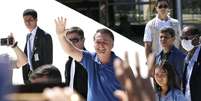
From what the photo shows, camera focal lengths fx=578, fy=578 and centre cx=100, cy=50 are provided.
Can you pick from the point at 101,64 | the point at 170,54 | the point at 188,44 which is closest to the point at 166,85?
the point at 101,64

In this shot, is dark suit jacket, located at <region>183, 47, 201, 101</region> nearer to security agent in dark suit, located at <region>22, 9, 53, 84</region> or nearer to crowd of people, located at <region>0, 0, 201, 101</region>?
crowd of people, located at <region>0, 0, 201, 101</region>

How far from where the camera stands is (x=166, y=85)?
4.86m

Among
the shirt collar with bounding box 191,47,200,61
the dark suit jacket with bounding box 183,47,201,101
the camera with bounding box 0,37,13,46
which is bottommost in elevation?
the dark suit jacket with bounding box 183,47,201,101

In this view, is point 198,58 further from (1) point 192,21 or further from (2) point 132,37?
(2) point 132,37

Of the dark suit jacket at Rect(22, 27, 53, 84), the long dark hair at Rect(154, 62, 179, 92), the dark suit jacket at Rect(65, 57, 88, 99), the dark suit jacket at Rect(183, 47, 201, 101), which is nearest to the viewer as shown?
the long dark hair at Rect(154, 62, 179, 92)

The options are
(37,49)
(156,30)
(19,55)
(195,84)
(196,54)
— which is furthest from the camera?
(156,30)

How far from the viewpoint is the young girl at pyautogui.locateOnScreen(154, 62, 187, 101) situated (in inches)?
187

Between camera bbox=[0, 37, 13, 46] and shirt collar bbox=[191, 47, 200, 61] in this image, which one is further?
camera bbox=[0, 37, 13, 46]

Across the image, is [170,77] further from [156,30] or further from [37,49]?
[156,30]

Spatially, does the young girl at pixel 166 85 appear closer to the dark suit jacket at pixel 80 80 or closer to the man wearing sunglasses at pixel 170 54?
the man wearing sunglasses at pixel 170 54

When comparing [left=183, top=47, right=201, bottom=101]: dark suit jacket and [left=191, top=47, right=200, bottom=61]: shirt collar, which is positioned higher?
[left=191, top=47, right=200, bottom=61]: shirt collar


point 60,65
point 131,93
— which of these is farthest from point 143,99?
point 60,65

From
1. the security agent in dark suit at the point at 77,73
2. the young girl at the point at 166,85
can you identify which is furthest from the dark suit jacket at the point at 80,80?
the young girl at the point at 166,85

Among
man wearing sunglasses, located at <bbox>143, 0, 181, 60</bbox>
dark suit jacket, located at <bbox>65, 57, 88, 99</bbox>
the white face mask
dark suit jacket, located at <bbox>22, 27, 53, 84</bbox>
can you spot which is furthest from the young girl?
man wearing sunglasses, located at <bbox>143, 0, 181, 60</bbox>
